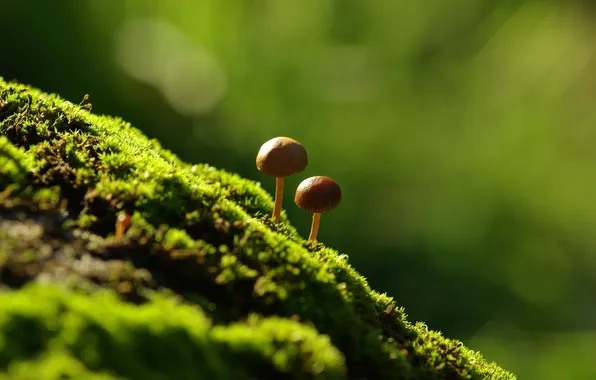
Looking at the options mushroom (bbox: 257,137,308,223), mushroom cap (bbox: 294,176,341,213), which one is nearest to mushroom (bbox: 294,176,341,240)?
mushroom cap (bbox: 294,176,341,213)

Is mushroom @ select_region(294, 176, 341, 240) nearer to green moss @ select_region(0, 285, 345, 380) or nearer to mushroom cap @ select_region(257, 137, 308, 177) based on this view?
mushroom cap @ select_region(257, 137, 308, 177)

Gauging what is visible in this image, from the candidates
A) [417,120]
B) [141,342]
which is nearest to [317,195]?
[141,342]

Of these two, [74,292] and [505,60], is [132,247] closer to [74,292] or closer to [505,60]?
[74,292]

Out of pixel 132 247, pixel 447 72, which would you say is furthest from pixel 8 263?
pixel 447 72

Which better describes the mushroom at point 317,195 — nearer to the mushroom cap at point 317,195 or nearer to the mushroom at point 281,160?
the mushroom cap at point 317,195

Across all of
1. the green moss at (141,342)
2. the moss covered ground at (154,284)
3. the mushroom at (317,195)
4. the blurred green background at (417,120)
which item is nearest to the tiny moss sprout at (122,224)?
the moss covered ground at (154,284)

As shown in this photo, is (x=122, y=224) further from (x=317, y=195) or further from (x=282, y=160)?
(x=317, y=195)

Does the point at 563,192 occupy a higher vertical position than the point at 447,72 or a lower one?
lower

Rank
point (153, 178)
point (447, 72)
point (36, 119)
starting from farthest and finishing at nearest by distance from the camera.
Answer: point (447, 72)
point (36, 119)
point (153, 178)
